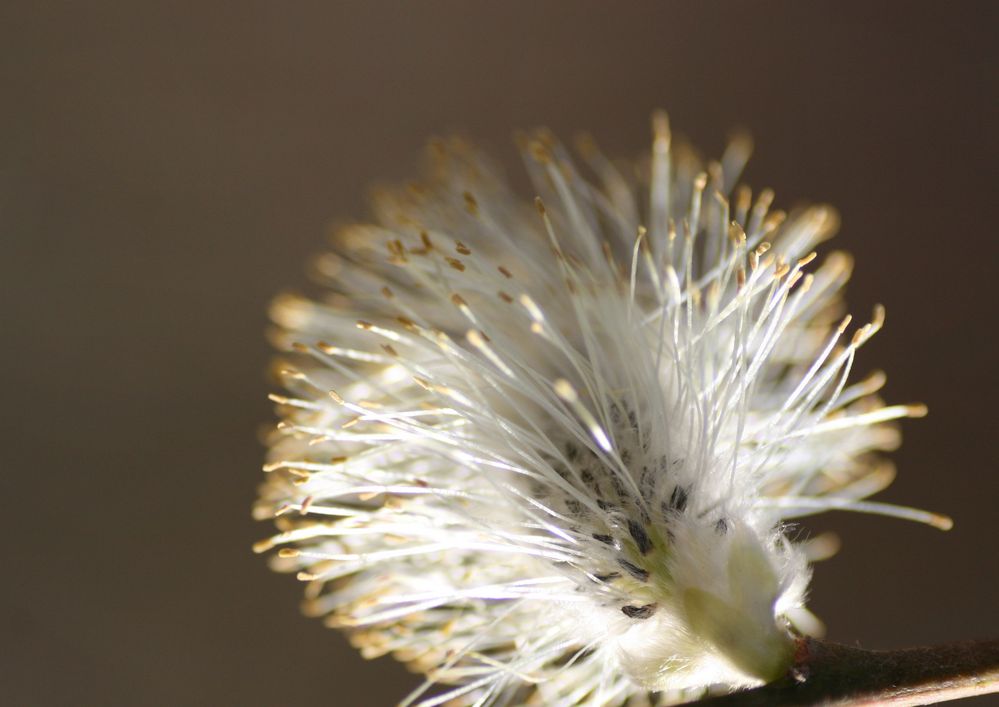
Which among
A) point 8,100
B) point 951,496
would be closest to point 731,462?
point 951,496

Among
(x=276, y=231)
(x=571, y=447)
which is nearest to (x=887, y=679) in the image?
(x=571, y=447)

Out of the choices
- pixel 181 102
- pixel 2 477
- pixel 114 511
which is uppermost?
pixel 181 102

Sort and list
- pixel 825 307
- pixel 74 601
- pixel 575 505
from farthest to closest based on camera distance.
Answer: pixel 74 601
pixel 825 307
pixel 575 505

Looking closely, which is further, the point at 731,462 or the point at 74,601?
the point at 74,601

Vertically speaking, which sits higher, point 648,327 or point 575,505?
point 648,327

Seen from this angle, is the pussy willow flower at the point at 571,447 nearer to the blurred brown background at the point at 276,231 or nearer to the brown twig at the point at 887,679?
the brown twig at the point at 887,679

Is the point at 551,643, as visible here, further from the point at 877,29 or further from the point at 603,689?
the point at 877,29

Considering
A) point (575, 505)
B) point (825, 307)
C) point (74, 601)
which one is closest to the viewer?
point (575, 505)

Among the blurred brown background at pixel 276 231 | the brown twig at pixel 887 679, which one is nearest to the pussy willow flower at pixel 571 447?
the brown twig at pixel 887 679
